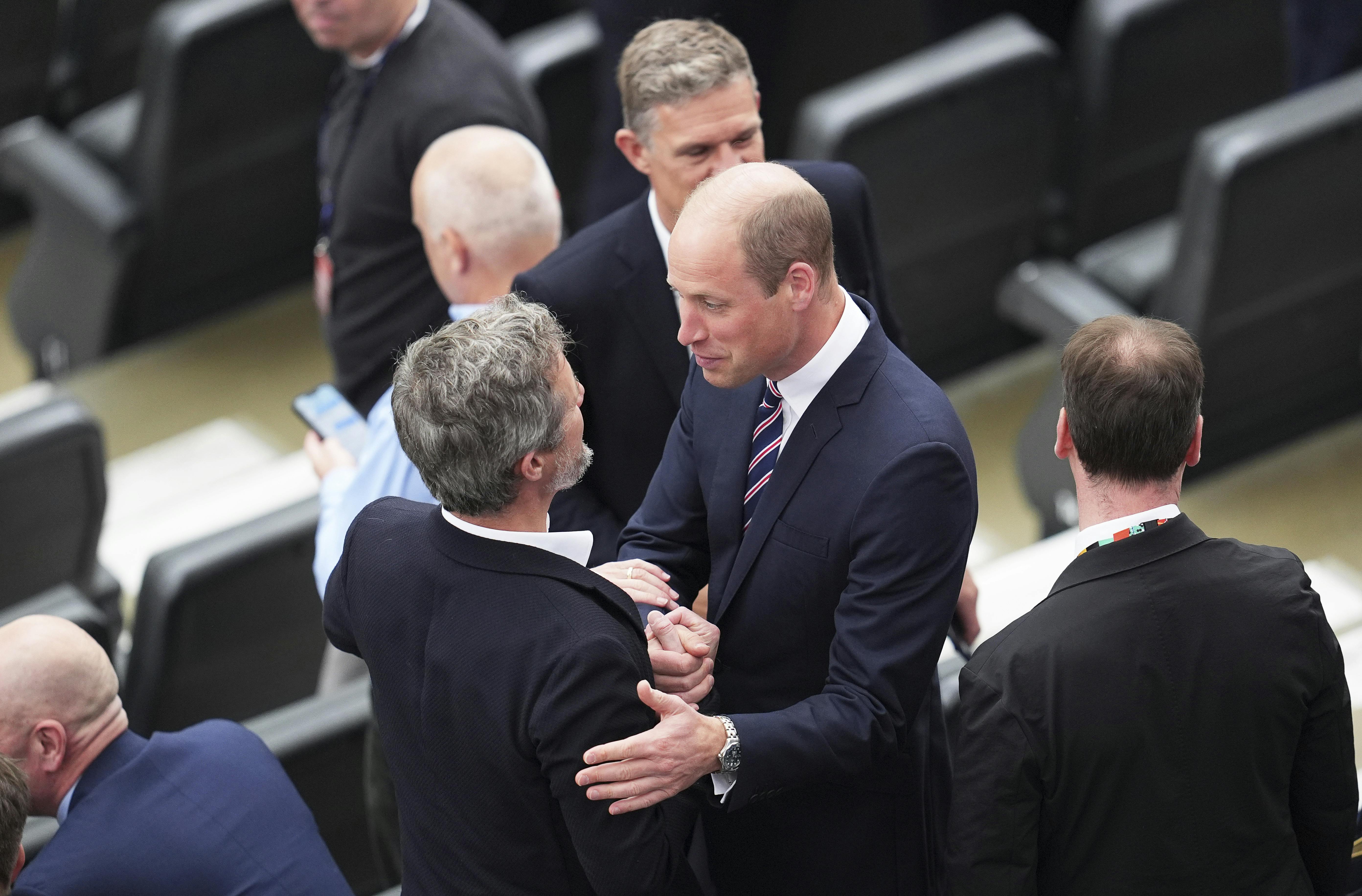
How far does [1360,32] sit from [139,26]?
3.38 metres

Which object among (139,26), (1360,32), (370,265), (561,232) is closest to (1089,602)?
(561,232)

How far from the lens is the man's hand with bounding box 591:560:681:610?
206cm

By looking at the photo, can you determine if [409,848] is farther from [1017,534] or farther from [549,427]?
[1017,534]

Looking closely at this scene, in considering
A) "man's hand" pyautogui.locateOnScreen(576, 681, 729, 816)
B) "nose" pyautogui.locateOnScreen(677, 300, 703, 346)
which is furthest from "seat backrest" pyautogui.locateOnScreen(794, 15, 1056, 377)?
"man's hand" pyautogui.locateOnScreen(576, 681, 729, 816)

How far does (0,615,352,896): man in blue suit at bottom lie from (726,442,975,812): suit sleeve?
2.49ft

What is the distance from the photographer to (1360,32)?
3.85 metres

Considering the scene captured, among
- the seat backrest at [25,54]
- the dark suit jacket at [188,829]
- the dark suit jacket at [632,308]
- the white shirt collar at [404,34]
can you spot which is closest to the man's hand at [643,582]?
the dark suit jacket at [632,308]

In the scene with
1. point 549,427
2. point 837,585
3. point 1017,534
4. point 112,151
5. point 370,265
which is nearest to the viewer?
point 549,427

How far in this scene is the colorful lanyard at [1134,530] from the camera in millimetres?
1800

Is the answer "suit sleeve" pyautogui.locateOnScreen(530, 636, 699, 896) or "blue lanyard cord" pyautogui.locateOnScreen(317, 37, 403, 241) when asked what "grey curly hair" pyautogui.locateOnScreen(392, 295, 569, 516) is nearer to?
"suit sleeve" pyautogui.locateOnScreen(530, 636, 699, 896)

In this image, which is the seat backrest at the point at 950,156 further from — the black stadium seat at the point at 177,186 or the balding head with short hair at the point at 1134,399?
the balding head with short hair at the point at 1134,399

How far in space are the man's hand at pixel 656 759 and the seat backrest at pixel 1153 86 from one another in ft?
7.44

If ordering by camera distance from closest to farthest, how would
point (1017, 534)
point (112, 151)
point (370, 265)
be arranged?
point (370, 265) → point (1017, 534) → point (112, 151)

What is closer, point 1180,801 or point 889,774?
point 1180,801
